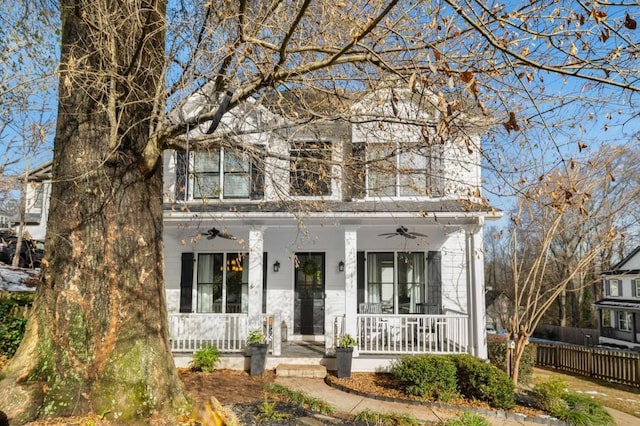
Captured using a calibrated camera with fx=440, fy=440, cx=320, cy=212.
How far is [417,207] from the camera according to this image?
1038 centimetres

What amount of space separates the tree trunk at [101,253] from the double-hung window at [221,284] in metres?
6.95

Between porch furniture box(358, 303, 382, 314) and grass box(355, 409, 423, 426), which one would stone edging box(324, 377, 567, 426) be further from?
porch furniture box(358, 303, 382, 314)

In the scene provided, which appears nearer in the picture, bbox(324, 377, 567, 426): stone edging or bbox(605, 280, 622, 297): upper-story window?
bbox(324, 377, 567, 426): stone edging

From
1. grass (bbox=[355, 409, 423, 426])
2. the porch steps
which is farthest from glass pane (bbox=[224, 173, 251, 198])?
grass (bbox=[355, 409, 423, 426])

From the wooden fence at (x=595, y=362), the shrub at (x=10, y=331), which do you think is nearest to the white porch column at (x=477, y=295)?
the wooden fence at (x=595, y=362)

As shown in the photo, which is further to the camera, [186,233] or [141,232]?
[186,233]

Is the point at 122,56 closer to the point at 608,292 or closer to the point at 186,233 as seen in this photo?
the point at 186,233

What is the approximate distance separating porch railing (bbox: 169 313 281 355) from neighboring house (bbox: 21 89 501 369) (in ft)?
0.10

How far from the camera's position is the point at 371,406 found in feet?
24.2

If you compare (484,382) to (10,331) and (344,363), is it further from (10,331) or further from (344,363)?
(10,331)

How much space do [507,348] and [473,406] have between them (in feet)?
11.2

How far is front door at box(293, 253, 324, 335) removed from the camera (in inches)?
468

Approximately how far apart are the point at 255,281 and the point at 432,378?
4402 millimetres

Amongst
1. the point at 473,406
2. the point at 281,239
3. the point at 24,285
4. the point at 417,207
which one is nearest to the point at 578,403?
the point at 473,406
